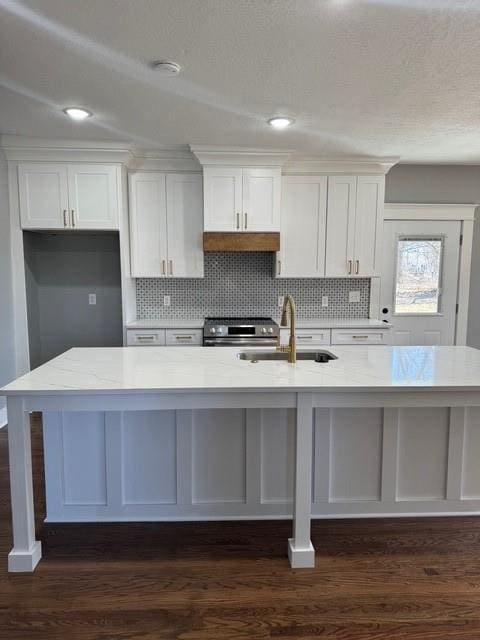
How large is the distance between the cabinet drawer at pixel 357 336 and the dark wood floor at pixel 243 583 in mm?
1976

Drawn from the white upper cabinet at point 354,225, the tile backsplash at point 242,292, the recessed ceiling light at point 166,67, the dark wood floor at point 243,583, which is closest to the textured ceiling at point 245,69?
the recessed ceiling light at point 166,67

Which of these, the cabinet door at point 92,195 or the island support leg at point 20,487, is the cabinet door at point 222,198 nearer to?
the cabinet door at point 92,195

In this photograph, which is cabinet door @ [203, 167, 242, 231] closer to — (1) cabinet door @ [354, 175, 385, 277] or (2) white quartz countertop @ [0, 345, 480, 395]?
(1) cabinet door @ [354, 175, 385, 277]

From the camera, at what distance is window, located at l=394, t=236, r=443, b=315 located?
4453 mm

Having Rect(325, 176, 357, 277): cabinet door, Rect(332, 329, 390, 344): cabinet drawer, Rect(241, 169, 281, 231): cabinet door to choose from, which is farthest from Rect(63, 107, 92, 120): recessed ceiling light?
Rect(332, 329, 390, 344): cabinet drawer

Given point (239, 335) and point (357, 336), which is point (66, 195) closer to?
point (239, 335)

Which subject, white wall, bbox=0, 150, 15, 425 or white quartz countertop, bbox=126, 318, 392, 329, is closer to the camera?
white wall, bbox=0, 150, 15, 425

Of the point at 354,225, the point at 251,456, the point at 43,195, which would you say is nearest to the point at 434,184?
the point at 354,225

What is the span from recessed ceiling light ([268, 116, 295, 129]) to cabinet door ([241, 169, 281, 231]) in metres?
0.74

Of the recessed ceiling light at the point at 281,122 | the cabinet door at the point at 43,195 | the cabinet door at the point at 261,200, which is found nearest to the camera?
the recessed ceiling light at the point at 281,122

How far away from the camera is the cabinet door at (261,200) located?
387 centimetres

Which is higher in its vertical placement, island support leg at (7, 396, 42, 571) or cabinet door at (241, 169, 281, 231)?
cabinet door at (241, 169, 281, 231)

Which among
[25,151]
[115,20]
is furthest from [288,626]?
[25,151]

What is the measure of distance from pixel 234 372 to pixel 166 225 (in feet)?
8.02
